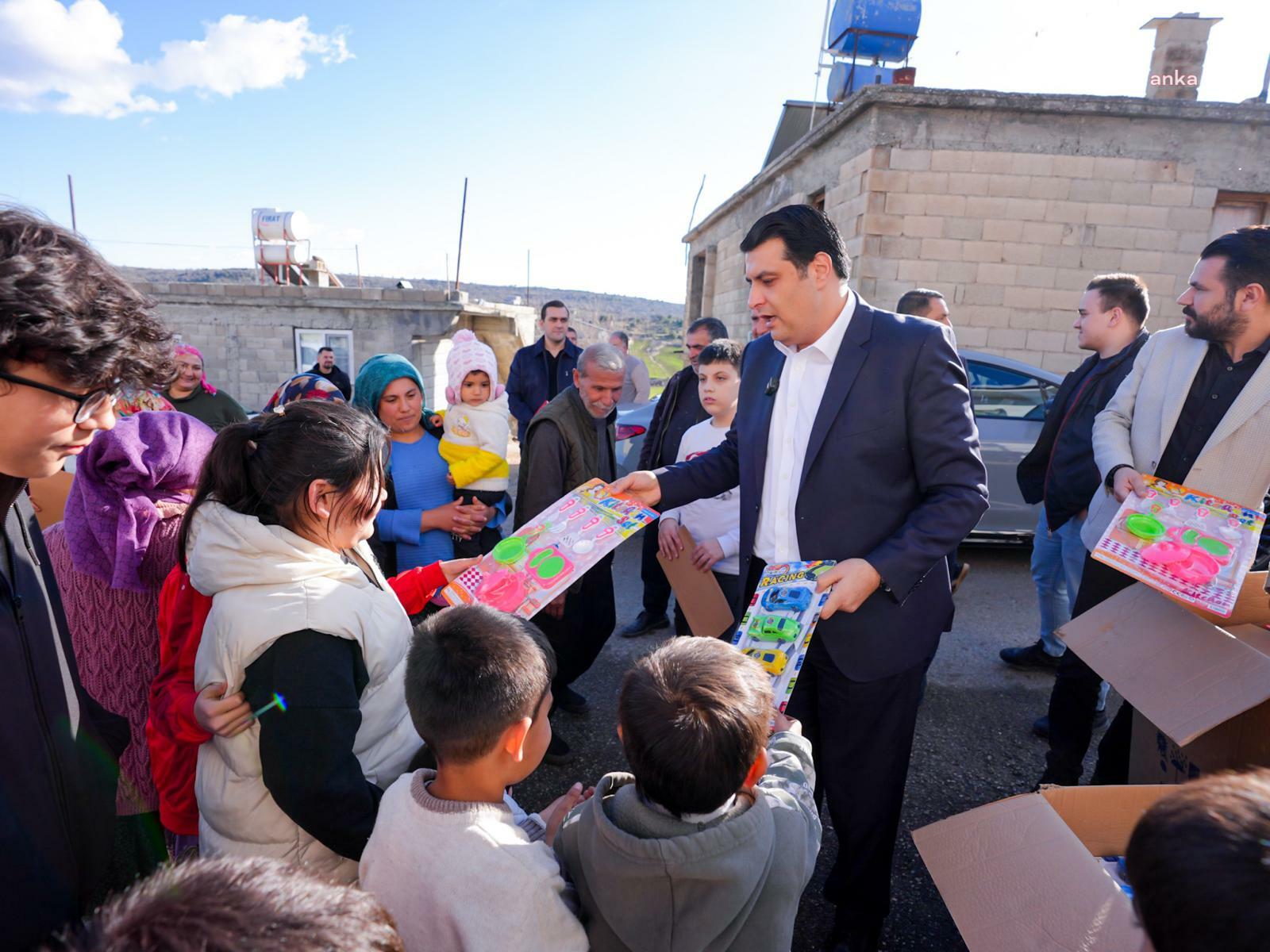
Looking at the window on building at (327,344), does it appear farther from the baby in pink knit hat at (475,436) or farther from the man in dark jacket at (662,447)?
the baby in pink knit hat at (475,436)

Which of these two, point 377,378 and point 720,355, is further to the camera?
point 720,355

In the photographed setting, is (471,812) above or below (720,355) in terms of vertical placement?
below

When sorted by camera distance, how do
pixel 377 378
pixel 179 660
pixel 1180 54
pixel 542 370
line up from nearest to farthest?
pixel 179 660 → pixel 377 378 → pixel 542 370 → pixel 1180 54

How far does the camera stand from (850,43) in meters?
11.3

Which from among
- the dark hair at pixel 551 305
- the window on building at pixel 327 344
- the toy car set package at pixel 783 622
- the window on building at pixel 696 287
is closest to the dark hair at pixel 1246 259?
the toy car set package at pixel 783 622

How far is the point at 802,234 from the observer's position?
1896 mm

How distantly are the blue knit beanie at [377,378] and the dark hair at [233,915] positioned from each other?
93.0 inches

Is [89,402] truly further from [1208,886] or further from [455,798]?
[1208,886]

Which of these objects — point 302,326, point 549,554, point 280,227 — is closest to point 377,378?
point 549,554

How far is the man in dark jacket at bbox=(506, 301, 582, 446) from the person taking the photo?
6.41 meters

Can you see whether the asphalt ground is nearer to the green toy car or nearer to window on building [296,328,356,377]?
the green toy car

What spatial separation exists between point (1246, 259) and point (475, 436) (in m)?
2.95

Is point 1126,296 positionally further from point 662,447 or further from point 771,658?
point 771,658

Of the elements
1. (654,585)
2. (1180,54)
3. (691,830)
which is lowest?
(654,585)
